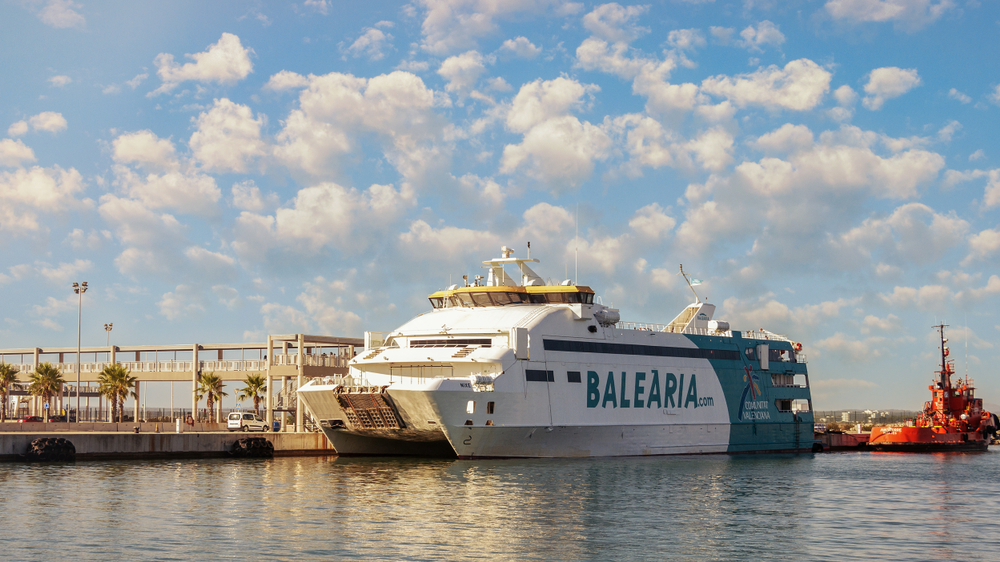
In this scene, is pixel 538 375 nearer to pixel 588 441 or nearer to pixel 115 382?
pixel 588 441

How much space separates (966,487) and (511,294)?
2207cm

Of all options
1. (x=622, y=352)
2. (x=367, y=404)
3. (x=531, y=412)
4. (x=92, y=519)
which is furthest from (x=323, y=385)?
(x=92, y=519)

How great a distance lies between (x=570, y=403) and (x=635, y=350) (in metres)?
6.09

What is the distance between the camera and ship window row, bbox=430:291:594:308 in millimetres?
48531

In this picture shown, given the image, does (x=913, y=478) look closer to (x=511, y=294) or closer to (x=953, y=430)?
(x=511, y=294)

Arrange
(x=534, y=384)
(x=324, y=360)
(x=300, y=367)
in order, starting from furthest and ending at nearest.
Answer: (x=324, y=360) < (x=300, y=367) < (x=534, y=384)

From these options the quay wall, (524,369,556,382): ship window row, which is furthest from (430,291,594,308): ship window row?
the quay wall

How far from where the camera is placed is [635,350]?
49781mm

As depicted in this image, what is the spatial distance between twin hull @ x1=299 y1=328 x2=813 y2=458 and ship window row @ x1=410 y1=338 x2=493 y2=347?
1.46 m

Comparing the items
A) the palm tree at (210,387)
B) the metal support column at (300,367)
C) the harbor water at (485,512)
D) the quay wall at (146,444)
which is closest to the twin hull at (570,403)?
the harbor water at (485,512)

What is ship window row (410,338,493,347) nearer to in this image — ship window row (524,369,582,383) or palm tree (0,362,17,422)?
ship window row (524,369,582,383)

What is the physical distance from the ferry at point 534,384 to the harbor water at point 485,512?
7.20 ft

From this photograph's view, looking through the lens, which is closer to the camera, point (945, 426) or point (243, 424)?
point (243, 424)

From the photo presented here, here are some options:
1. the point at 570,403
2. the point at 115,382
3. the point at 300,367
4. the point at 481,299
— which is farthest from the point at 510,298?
the point at 115,382
